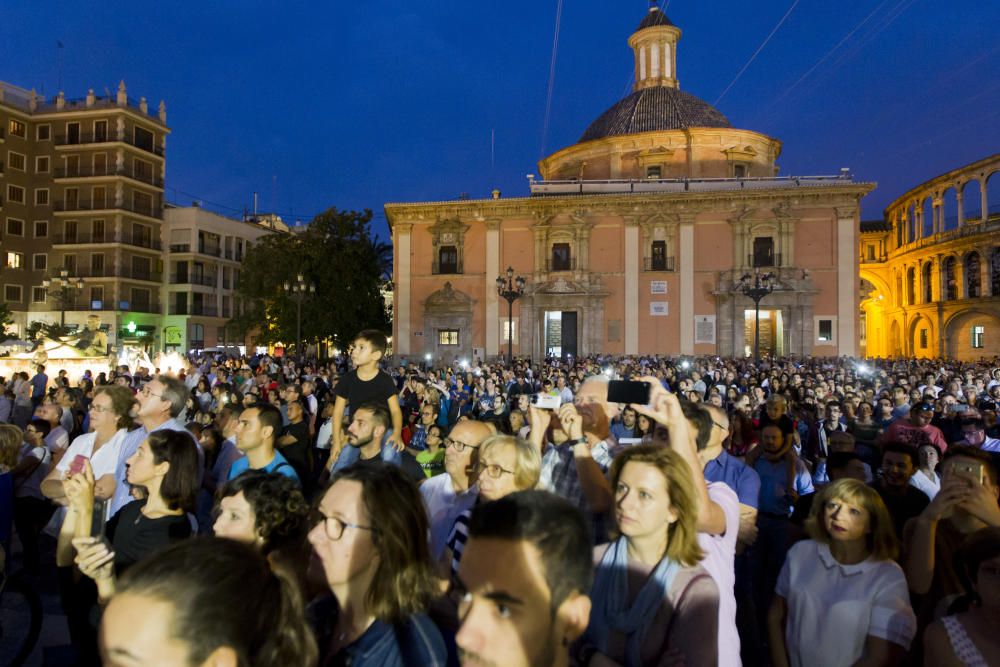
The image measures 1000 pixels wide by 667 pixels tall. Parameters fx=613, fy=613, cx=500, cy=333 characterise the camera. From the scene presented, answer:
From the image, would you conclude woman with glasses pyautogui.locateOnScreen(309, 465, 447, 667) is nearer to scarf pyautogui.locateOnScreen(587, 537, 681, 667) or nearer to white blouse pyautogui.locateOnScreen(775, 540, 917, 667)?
scarf pyautogui.locateOnScreen(587, 537, 681, 667)

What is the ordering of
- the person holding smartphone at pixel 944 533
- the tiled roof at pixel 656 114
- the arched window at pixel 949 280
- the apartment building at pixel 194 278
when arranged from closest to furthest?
1. the person holding smartphone at pixel 944 533
2. the tiled roof at pixel 656 114
3. the arched window at pixel 949 280
4. the apartment building at pixel 194 278

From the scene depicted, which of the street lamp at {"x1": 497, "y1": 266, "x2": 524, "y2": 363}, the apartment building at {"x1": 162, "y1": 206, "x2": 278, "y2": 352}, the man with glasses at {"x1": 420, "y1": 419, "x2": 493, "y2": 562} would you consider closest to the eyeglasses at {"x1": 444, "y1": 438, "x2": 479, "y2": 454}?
the man with glasses at {"x1": 420, "y1": 419, "x2": 493, "y2": 562}

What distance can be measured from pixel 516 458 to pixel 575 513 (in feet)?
3.68

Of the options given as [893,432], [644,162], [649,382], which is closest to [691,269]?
[644,162]

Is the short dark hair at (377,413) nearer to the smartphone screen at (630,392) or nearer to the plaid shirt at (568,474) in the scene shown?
the plaid shirt at (568,474)

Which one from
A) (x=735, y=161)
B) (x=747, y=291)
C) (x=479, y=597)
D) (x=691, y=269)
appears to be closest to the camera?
(x=479, y=597)

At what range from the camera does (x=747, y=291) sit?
19.4m

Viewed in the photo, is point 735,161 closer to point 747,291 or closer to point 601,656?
point 747,291

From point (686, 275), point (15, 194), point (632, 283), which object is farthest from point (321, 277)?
point (15, 194)

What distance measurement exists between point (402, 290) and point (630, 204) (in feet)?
39.9

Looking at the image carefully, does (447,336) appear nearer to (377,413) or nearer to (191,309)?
(191,309)

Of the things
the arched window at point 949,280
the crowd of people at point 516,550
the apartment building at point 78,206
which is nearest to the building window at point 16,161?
the apartment building at point 78,206

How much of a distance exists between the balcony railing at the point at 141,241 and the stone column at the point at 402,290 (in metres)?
21.2

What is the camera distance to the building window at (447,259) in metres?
31.2
